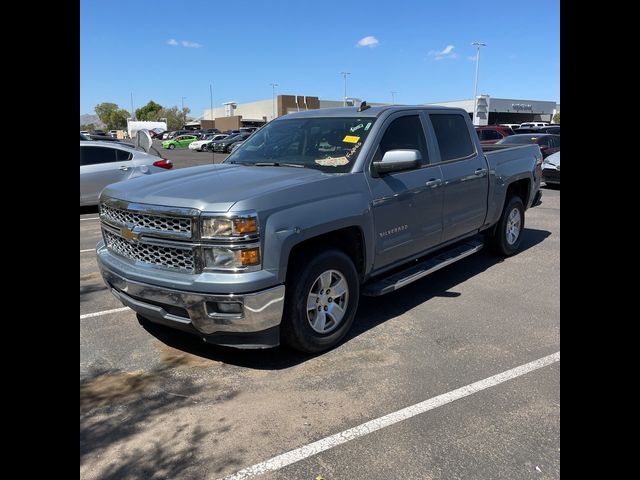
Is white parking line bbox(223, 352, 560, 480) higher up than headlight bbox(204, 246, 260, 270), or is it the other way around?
headlight bbox(204, 246, 260, 270)

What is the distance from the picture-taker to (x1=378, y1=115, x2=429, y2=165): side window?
4.70 metres

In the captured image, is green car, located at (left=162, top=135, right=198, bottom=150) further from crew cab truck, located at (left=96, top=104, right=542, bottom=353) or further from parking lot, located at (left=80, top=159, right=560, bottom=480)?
parking lot, located at (left=80, top=159, right=560, bottom=480)

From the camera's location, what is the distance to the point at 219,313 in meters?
3.47

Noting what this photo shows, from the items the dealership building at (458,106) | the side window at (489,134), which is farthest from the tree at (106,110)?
the side window at (489,134)

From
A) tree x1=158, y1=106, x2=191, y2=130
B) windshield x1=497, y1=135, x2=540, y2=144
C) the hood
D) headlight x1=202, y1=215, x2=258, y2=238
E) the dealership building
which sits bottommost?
headlight x1=202, y1=215, x2=258, y2=238

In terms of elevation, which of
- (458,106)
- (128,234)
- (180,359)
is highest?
(458,106)

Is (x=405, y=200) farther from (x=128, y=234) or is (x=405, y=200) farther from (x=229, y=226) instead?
(x=128, y=234)

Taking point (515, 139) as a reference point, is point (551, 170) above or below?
below

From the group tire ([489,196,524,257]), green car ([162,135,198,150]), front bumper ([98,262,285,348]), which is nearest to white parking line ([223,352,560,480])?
front bumper ([98,262,285,348])

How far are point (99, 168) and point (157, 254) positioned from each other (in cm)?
809

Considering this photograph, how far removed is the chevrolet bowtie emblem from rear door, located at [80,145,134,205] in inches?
295

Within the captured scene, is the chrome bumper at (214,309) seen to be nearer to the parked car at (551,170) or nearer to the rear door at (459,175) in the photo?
the rear door at (459,175)

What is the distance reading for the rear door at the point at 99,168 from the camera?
10.6 metres

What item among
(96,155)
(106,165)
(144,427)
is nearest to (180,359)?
(144,427)
